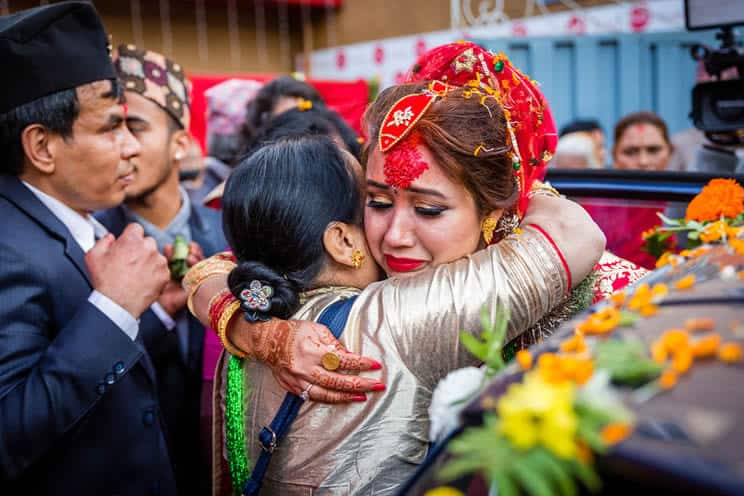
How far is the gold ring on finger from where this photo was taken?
129 cm

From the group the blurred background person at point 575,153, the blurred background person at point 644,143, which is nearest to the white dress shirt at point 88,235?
the blurred background person at point 575,153

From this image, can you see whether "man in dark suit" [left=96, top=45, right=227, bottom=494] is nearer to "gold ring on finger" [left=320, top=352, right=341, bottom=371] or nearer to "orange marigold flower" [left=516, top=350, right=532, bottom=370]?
"gold ring on finger" [left=320, top=352, right=341, bottom=371]

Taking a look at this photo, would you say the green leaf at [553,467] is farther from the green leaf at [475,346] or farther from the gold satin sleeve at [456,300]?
the gold satin sleeve at [456,300]

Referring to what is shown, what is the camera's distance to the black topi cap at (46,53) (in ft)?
5.82

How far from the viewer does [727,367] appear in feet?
2.08

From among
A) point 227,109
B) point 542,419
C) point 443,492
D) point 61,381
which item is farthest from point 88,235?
point 227,109

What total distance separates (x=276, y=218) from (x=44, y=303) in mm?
698

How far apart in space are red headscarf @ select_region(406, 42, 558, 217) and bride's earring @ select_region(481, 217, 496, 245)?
0.08 m

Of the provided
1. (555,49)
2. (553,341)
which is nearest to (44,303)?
(553,341)

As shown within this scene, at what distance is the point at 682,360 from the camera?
64 centimetres

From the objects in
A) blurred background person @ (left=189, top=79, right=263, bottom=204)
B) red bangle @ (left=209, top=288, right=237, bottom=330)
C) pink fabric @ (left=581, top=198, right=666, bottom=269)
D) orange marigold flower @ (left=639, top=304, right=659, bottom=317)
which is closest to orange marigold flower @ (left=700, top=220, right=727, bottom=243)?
orange marigold flower @ (left=639, top=304, right=659, bottom=317)

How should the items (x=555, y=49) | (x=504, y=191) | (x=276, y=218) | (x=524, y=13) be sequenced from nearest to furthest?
(x=276, y=218) < (x=504, y=191) < (x=555, y=49) < (x=524, y=13)

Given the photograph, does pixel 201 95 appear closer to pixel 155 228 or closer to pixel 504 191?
pixel 155 228

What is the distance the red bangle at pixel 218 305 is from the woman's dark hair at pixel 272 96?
1.82 m
